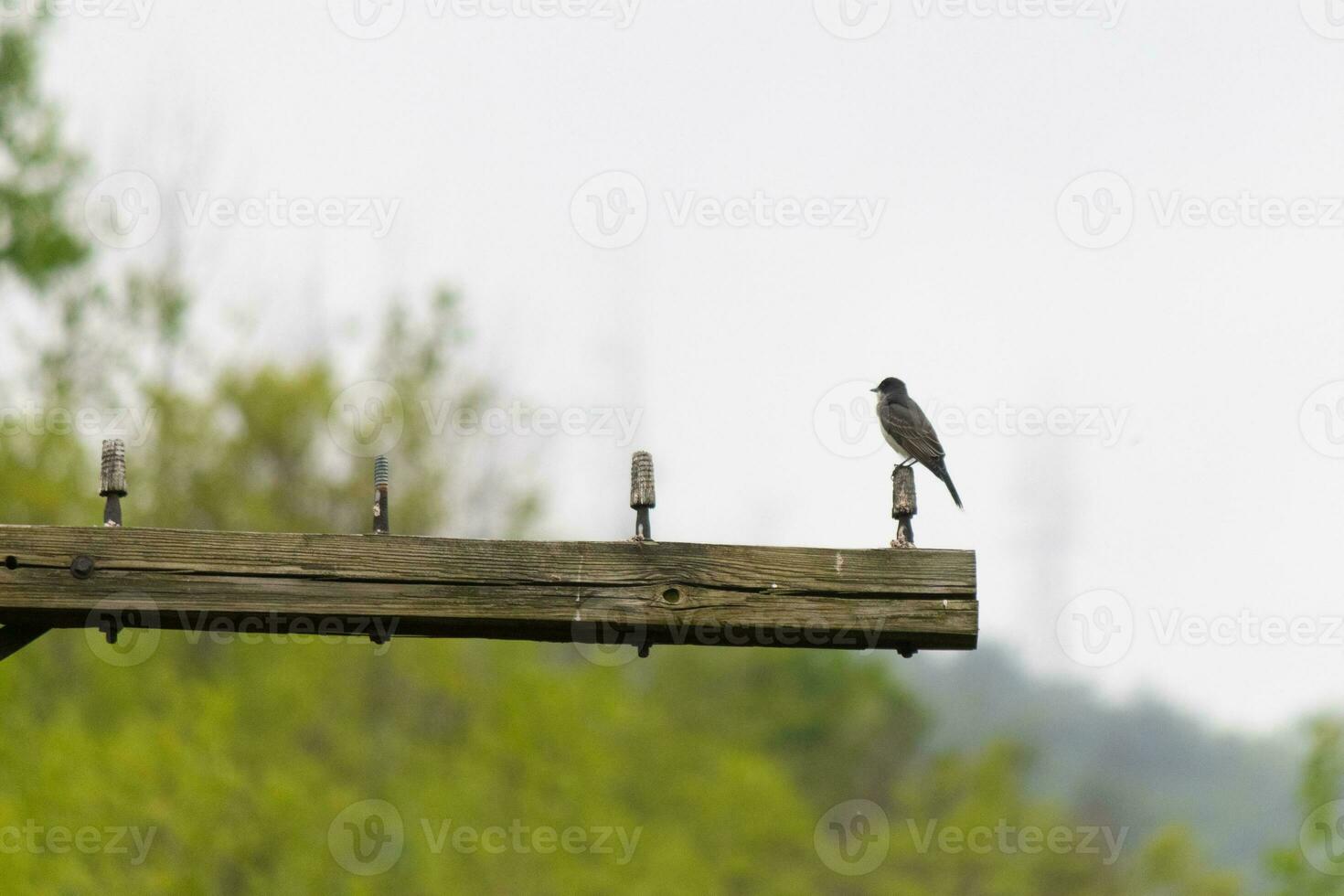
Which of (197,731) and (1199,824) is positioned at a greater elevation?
(197,731)

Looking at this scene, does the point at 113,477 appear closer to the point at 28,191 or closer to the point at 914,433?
the point at 914,433

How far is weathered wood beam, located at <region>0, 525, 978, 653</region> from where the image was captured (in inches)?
169

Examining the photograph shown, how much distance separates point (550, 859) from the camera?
90.6ft

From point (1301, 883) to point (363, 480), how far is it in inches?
735

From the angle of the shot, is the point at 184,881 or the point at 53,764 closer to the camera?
the point at 53,764

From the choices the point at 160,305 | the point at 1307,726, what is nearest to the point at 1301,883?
the point at 1307,726

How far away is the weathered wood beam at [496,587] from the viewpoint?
4.30 m

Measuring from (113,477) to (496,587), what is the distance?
1089mm

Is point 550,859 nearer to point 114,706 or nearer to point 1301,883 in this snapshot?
point 114,706

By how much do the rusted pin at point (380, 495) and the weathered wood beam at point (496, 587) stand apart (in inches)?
3.2

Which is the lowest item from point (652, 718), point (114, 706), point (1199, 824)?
point (1199, 824)

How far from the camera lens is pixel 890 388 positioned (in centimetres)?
1062

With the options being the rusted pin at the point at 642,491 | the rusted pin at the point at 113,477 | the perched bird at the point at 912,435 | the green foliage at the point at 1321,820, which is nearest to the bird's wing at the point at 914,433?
the perched bird at the point at 912,435

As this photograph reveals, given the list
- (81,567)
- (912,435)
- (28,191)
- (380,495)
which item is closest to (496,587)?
(380,495)
